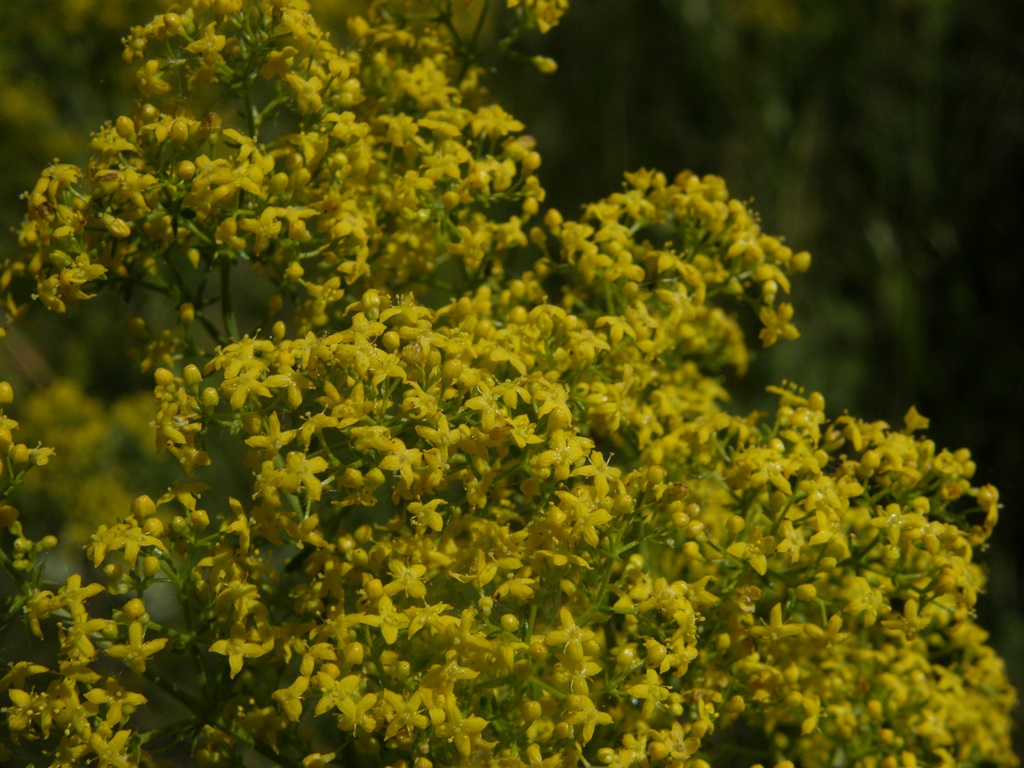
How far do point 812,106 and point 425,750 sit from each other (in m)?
5.33

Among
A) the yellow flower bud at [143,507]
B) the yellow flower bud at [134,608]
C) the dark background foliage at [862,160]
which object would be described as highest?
the dark background foliage at [862,160]

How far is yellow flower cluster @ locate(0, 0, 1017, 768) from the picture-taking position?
6.99 ft

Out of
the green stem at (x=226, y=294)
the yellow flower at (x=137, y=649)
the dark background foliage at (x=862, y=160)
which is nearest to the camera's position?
the yellow flower at (x=137, y=649)

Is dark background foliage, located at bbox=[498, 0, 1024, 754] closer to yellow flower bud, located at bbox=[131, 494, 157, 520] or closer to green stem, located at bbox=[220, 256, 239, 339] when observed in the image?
green stem, located at bbox=[220, 256, 239, 339]

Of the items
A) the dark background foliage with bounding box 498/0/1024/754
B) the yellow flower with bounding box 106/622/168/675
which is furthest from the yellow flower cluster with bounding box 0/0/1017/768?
the dark background foliage with bounding box 498/0/1024/754

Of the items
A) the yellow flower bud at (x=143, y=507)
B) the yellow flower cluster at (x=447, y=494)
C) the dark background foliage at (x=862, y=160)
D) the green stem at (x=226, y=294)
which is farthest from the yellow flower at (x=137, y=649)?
the dark background foliage at (x=862, y=160)

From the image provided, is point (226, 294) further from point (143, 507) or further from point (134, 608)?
point (134, 608)

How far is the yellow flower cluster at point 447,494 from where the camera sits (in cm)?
213

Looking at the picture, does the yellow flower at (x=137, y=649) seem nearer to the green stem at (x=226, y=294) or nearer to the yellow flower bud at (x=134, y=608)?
the yellow flower bud at (x=134, y=608)

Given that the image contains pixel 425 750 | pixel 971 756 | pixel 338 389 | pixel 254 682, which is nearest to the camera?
pixel 425 750

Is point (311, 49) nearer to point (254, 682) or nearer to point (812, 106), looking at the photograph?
point (254, 682)

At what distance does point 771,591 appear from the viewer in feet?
7.92

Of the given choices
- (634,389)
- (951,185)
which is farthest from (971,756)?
(951,185)

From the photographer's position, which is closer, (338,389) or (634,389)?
(338,389)
